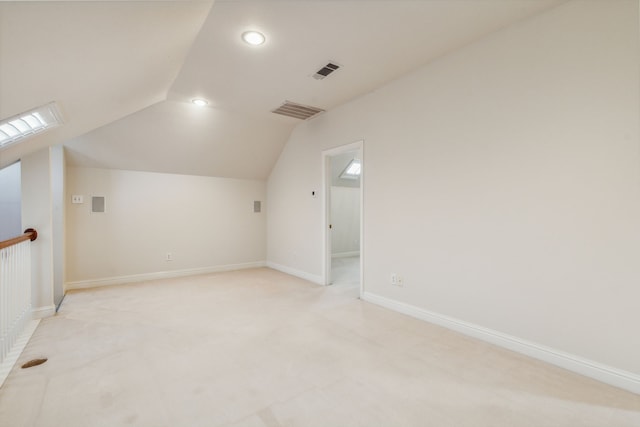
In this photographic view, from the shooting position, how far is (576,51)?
2.00 m

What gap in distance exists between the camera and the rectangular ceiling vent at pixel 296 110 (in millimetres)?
3949

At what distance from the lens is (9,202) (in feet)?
14.0

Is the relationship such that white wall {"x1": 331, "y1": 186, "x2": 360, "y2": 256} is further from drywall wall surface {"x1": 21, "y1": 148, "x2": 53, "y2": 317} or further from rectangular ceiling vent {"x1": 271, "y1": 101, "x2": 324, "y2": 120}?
drywall wall surface {"x1": 21, "y1": 148, "x2": 53, "y2": 317}

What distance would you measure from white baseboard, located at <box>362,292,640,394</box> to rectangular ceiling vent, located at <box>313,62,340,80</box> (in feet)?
8.87

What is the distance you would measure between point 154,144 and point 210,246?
80.1 inches

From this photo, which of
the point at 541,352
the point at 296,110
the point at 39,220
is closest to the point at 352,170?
the point at 296,110

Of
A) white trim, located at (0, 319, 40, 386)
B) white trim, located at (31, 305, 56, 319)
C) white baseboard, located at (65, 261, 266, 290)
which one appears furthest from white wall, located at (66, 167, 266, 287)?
white trim, located at (0, 319, 40, 386)

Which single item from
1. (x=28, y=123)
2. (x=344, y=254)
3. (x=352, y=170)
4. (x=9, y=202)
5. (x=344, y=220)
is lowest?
(x=344, y=254)

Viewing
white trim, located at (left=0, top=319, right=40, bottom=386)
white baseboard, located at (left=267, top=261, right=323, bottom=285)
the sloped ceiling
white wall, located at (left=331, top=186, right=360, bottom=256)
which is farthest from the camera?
white wall, located at (left=331, top=186, right=360, bottom=256)

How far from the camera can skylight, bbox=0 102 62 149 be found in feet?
6.79

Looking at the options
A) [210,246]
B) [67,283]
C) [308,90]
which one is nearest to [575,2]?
[308,90]

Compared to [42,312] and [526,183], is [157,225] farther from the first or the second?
[526,183]

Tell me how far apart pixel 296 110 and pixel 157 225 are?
121 inches

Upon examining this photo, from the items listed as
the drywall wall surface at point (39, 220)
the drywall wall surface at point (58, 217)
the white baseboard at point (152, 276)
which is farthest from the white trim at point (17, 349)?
the white baseboard at point (152, 276)
